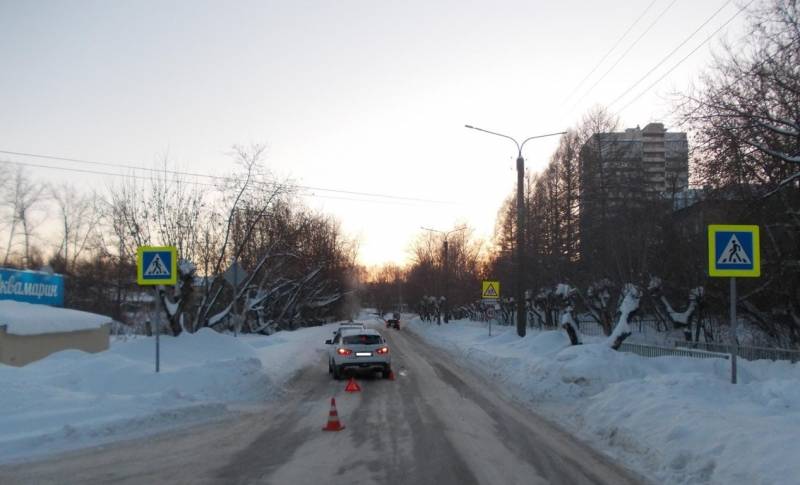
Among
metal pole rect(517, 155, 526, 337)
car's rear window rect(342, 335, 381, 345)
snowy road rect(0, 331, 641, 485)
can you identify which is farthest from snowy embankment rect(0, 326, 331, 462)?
metal pole rect(517, 155, 526, 337)

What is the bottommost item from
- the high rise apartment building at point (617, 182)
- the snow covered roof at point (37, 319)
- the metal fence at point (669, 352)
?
the metal fence at point (669, 352)

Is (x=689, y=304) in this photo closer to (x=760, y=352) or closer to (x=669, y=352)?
(x=669, y=352)

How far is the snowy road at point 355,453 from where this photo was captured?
7.36m

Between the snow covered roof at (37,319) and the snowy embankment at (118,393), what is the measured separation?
176 cm

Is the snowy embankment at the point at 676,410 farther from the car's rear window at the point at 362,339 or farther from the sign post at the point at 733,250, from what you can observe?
the car's rear window at the point at 362,339

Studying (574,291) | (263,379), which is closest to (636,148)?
(574,291)

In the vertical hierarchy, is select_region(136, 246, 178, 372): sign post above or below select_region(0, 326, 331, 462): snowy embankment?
above

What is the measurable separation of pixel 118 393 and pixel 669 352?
1454cm

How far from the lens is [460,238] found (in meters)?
80.8

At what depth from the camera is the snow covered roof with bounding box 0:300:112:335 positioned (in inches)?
642

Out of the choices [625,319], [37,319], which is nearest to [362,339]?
[625,319]

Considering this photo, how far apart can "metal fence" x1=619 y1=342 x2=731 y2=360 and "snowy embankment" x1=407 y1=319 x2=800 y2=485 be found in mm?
538

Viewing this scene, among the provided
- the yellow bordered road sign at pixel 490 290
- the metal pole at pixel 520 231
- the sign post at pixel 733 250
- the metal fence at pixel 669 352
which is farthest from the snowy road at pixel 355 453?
the yellow bordered road sign at pixel 490 290

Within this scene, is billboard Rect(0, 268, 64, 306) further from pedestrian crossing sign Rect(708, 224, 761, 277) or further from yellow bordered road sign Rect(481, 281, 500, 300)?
yellow bordered road sign Rect(481, 281, 500, 300)
